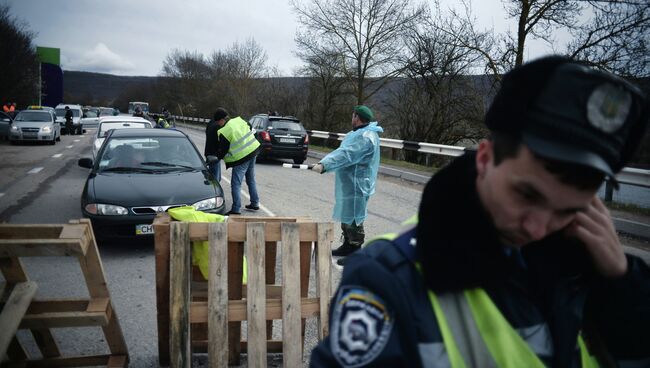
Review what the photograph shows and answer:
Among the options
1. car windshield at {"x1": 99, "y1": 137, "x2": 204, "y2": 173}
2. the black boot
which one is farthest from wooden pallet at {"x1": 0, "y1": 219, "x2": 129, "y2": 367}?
car windshield at {"x1": 99, "y1": 137, "x2": 204, "y2": 173}

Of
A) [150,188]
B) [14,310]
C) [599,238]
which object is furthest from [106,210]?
[599,238]

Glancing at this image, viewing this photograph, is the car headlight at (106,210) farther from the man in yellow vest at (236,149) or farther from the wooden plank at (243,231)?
the wooden plank at (243,231)

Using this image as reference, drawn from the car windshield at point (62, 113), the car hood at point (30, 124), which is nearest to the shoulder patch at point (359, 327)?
the car hood at point (30, 124)

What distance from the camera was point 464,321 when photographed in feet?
3.52

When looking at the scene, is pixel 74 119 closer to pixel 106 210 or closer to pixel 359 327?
pixel 106 210

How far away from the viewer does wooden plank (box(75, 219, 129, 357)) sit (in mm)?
2816

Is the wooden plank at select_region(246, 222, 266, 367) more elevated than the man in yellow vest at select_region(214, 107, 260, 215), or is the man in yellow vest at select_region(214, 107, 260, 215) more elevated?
the man in yellow vest at select_region(214, 107, 260, 215)

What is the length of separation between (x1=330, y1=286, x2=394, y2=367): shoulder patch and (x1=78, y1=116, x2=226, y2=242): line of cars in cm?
531

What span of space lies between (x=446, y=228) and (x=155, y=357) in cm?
323

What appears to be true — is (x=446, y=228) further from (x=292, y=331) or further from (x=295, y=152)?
(x=295, y=152)

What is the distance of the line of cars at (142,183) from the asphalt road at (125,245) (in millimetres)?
493

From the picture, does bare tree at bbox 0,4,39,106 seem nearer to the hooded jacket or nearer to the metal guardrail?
the metal guardrail

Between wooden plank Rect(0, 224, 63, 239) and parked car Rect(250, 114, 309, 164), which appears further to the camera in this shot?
parked car Rect(250, 114, 309, 164)

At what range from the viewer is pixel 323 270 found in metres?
3.24
